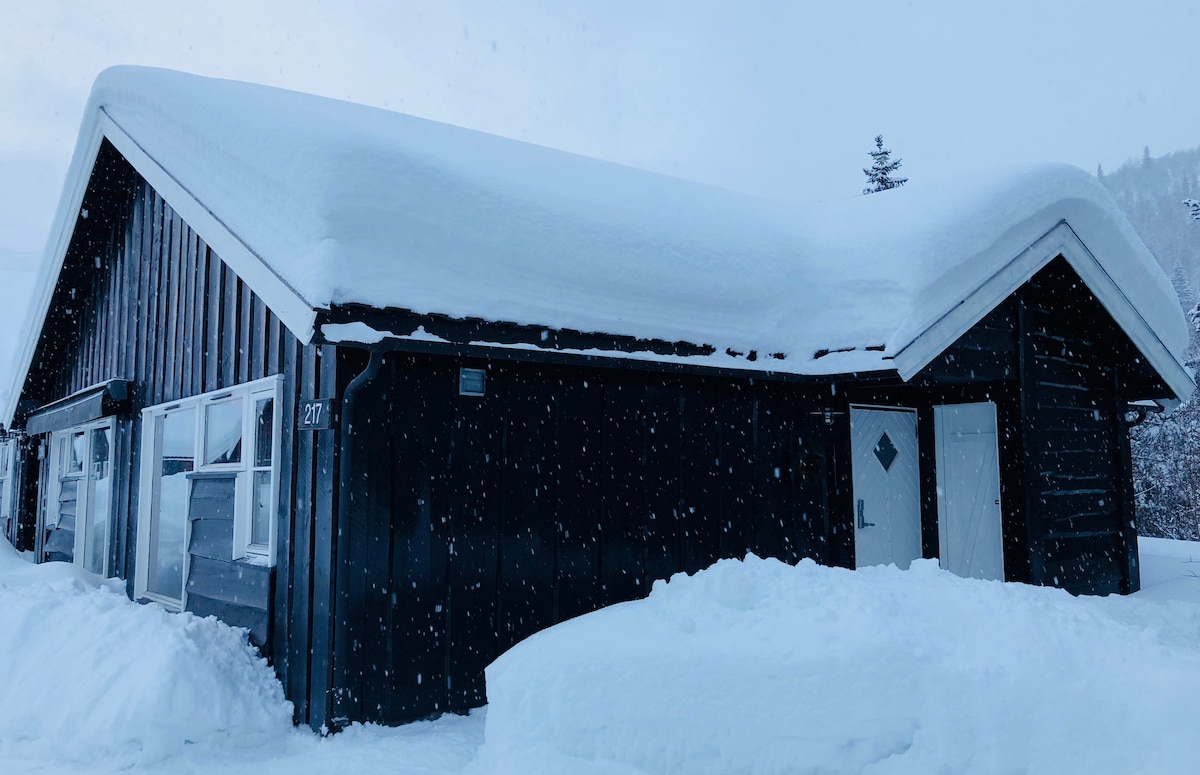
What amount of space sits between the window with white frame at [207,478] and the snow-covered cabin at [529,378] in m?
0.04

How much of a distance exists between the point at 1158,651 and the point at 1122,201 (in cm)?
13294

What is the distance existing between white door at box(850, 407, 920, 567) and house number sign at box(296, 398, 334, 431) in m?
5.39

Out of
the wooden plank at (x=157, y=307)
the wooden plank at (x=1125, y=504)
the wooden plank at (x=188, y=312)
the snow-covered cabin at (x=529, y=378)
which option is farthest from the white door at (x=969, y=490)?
the wooden plank at (x=157, y=307)

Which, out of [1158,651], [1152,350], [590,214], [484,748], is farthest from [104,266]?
[1152,350]

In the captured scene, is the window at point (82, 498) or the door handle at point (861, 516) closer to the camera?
the door handle at point (861, 516)

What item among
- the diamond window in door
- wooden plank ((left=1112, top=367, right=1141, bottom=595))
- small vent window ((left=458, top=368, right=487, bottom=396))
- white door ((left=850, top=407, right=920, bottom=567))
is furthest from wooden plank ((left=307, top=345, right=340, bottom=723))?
wooden plank ((left=1112, top=367, right=1141, bottom=595))

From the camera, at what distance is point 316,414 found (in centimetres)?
516

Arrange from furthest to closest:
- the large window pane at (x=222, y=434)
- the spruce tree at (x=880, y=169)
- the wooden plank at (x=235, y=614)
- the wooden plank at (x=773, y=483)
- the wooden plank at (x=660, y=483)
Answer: the spruce tree at (x=880, y=169)
the wooden plank at (x=773, y=483)
the large window pane at (x=222, y=434)
the wooden plank at (x=660, y=483)
the wooden plank at (x=235, y=614)

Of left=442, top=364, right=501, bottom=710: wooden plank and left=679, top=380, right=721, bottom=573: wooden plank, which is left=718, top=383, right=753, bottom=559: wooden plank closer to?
left=679, top=380, right=721, bottom=573: wooden plank

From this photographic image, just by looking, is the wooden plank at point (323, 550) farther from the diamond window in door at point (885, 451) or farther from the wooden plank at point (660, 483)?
the diamond window in door at point (885, 451)

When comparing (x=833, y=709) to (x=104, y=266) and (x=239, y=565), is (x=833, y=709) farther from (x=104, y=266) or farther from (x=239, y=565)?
(x=104, y=266)

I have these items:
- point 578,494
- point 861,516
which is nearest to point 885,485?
point 861,516

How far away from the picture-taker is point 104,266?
35.6 feet

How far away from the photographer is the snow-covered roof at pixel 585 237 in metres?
5.33
